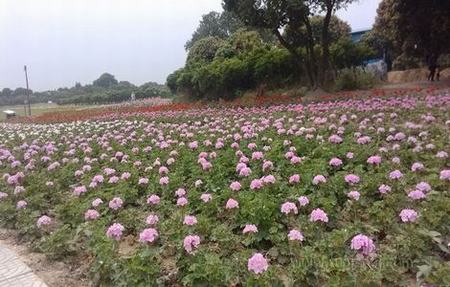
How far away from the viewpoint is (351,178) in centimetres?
486

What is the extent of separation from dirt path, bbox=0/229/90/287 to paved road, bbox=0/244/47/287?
5cm

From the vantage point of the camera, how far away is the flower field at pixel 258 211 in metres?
3.42

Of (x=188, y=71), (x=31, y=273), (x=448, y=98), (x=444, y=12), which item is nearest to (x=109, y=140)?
(x=31, y=273)

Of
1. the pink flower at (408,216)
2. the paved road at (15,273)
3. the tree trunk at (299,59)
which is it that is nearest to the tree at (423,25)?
the tree trunk at (299,59)

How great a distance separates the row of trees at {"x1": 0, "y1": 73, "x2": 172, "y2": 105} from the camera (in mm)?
54188

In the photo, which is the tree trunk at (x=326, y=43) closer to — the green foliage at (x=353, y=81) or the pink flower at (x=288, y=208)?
the green foliage at (x=353, y=81)

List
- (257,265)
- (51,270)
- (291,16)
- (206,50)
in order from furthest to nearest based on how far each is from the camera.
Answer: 1. (206,50)
2. (291,16)
3. (51,270)
4. (257,265)

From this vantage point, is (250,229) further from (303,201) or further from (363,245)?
(363,245)

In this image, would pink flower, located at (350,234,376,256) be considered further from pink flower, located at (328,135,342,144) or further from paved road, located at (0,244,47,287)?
pink flower, located at (328,135,342,144)

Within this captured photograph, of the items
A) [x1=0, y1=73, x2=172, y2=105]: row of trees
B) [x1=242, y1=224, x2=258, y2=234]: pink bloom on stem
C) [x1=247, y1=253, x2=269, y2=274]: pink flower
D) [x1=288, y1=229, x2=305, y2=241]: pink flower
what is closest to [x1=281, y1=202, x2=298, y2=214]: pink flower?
[x1=242, y1=224, x2=258, y2=234]: pink bloom on stem

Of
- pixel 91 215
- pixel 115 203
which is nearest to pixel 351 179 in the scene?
pixel 115 203

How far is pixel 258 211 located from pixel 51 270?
72.4 inches

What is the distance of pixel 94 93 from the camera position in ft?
208

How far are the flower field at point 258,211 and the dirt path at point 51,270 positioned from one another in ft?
0.37
